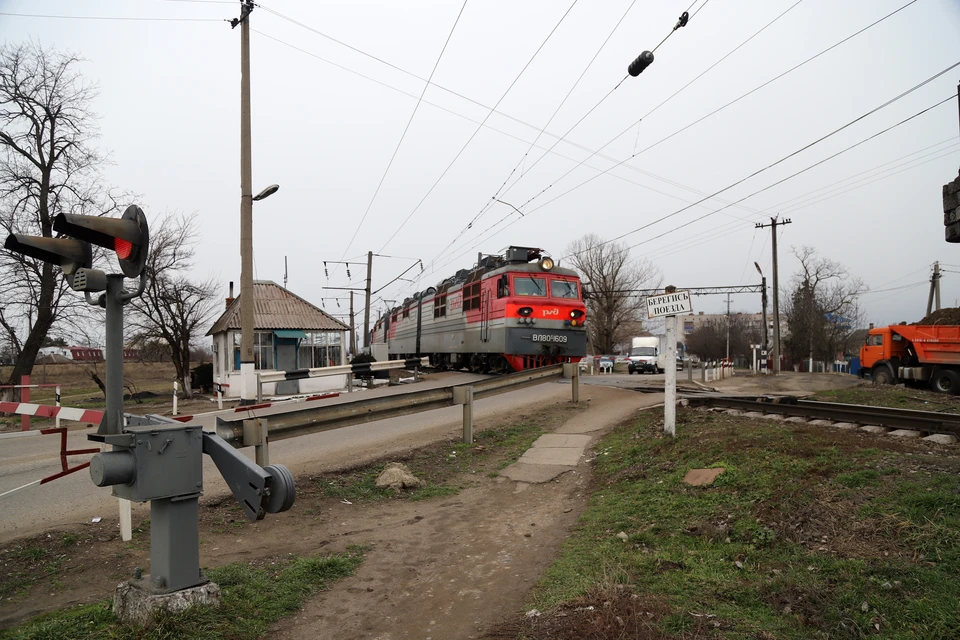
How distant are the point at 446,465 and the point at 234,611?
4718 mm

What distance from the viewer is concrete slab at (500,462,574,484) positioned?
7452 mm

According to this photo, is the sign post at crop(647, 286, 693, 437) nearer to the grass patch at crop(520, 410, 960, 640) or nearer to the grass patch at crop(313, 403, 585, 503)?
the grass patch at crop(520, 410, 960, 640)

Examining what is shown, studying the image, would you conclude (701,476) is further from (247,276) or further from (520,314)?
(520,314)

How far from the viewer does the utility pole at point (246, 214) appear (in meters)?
13.7

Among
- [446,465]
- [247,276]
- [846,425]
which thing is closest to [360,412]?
[446,465]

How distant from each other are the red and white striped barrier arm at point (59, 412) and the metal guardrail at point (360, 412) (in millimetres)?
1340

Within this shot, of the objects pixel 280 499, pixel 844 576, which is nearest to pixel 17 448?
pixel 280 499

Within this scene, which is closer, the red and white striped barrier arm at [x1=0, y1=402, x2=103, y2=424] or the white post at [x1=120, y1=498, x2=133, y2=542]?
the red and white striped barrier arm at [x1=0, y1=402, x2=103, y2=424]

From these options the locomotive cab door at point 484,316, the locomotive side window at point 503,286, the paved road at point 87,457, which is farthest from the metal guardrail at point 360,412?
the locomotive cab door at point 484,316

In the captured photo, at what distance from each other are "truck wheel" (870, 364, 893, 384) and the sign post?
15082 millimetres

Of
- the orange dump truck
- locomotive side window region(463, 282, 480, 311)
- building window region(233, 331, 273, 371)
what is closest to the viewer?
the orange dump truck

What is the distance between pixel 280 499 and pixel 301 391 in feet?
64.7

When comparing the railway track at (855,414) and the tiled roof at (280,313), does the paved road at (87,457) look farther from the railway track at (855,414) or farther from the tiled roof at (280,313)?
the tiled roof at (280,313)

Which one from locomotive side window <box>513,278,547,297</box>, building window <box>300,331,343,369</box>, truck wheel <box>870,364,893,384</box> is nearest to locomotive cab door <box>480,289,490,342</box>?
locomotive side window <box>513,278,547,297</box>
